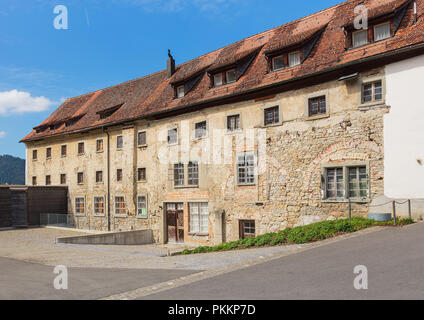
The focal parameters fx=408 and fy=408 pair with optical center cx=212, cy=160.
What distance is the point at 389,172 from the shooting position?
16.1 meters

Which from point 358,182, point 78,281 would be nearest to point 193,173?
point 358,182

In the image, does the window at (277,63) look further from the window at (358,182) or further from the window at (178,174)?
the window at (178,174)

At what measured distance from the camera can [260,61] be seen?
2238cm

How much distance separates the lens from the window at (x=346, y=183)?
55.6 ft

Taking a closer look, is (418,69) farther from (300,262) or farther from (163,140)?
(163,140)

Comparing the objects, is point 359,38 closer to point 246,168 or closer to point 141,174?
point 246,168

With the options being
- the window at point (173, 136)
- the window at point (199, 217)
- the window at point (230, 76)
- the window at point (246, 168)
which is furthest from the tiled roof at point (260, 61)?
the window at point (199, 217)

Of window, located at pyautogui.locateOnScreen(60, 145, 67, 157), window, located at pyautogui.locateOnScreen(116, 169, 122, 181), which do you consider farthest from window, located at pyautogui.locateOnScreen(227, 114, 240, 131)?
window, located at pyautogui.locateOnScreen(60, 145, 67, 157)

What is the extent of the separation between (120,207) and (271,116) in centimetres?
1407

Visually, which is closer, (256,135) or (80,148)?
(256,135)

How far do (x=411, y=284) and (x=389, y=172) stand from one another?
31.4 ft

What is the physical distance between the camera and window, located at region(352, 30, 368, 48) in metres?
17.8

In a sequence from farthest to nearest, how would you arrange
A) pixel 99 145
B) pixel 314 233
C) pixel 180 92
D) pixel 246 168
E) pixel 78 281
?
pixel 99 145 → pixel 180 92 → pixel 246 168 → pixel 314 233 → pixel 78 281
